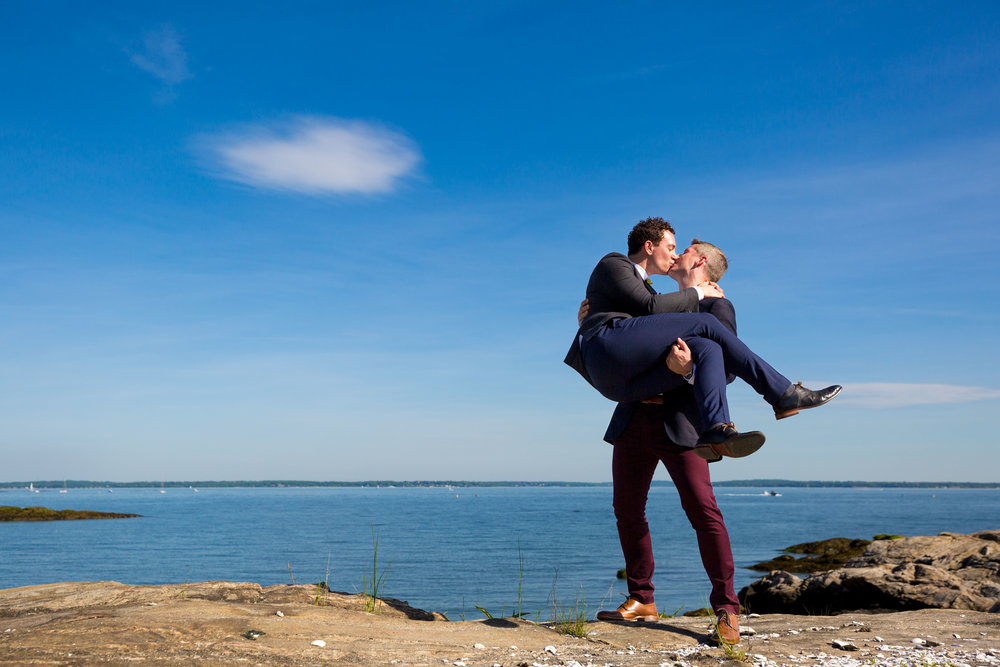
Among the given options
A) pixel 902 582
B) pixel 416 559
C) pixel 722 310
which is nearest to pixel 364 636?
pixel 722 310

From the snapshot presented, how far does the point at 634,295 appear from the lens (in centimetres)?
449

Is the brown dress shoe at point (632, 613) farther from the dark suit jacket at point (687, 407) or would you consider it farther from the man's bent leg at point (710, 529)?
the dark suit jacket at point (687, 407)

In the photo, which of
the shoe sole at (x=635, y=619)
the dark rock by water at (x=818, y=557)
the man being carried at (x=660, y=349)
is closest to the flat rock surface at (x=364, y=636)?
the shoe sole at (x=635, y=619)

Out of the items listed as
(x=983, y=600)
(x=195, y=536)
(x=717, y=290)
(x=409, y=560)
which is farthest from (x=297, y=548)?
(x=717, y=290)

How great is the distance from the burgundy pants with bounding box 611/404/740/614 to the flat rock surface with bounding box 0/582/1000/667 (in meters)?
0.35

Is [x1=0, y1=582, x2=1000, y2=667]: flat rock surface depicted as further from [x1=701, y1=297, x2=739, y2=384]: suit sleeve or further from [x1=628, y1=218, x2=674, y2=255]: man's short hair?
[x1=628, y1=218, x2=674, y2=255]: man's short hair

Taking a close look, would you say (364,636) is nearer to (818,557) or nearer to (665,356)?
(665,356)

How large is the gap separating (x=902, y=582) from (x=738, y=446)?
899 centimetres

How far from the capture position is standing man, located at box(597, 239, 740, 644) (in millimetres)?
4406

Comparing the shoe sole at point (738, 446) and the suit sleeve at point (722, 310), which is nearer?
the shoe sole at point (738, 446)

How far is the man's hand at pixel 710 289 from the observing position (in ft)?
15.2

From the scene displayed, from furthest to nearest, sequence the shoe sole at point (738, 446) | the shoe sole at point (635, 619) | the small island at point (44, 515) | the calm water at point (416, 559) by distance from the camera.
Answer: the small island at point (44, 515) → the calm water at point (416, 559) → the shoe sole at point (635, 619) → the shoe sole at point (738, 446)

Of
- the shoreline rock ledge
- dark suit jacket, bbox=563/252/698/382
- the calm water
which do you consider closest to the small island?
the calm water

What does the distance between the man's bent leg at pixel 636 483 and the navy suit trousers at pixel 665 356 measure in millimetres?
343
